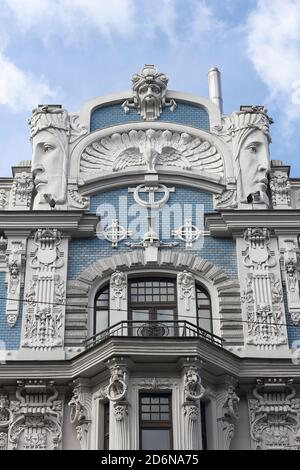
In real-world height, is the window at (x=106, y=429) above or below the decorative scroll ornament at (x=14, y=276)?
below

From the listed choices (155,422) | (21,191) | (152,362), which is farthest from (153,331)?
(21,191)

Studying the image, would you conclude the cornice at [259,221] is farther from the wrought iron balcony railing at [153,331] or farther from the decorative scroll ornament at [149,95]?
the decorative scroll ornament at [149,95]

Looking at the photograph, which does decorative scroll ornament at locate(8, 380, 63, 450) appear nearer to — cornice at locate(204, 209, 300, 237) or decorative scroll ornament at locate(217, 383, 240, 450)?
decorative scroll ornament at locate(217, 383, 240, 450)

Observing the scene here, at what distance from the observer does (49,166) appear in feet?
88.9

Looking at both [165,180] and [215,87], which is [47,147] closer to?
[165,180]

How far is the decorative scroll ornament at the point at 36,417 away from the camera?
22.3 meters

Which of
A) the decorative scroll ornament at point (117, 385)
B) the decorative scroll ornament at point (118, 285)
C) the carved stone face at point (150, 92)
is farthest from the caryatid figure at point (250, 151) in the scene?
the decorative scroll ornament at point (117, 385)

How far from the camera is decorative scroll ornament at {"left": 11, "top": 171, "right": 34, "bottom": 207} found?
2681 centimetres

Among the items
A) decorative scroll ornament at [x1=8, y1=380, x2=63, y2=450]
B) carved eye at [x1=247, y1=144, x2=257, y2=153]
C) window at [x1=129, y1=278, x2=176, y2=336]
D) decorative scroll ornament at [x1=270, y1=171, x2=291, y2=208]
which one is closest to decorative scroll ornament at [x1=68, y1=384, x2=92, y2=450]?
decorative scroll ornament at [x1=8, y1=380, x2=63, y2=450]

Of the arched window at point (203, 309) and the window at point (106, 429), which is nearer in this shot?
the window at point (106, 429)

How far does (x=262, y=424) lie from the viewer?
22.8 metres

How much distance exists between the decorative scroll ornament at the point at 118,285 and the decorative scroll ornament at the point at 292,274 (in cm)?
422

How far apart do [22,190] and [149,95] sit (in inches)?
192

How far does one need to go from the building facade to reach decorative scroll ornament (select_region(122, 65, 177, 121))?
0.04 metres
